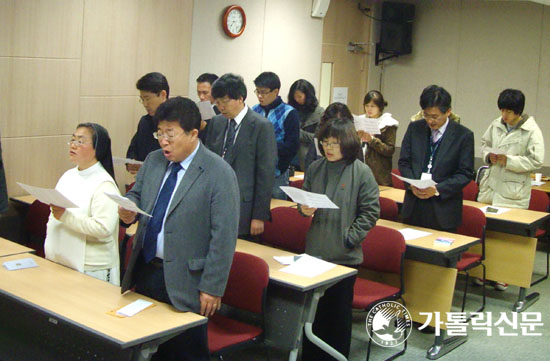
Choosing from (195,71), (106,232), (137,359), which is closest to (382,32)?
(195,71)

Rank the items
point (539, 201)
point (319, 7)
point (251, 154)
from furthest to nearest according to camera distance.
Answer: point (319, 7)
point (539, 201)
point (251, 154)

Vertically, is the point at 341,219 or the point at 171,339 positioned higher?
the point at 341,219

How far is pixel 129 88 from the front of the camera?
6047mm

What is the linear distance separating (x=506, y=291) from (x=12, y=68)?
14.7 feet

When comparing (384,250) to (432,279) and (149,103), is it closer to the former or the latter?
(432,279)

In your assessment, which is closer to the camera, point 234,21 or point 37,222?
point 37,222

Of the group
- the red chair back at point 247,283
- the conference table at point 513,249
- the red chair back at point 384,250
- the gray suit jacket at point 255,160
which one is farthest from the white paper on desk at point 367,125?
the red chair back at point 247,283

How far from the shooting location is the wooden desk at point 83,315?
2.73 m

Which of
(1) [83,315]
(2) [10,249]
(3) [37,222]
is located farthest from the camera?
(3) [37,222]

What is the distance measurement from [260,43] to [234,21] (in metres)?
0.55

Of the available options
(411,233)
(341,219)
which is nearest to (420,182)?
(411,233)

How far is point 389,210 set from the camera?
220 inches

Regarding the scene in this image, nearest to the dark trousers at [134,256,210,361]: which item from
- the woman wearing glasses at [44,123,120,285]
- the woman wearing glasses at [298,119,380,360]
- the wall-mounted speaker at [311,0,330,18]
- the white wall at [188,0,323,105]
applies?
the woman wearing glasses at [44,123,120,285]

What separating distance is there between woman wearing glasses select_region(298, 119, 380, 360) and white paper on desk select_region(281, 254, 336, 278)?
0.13 meters
